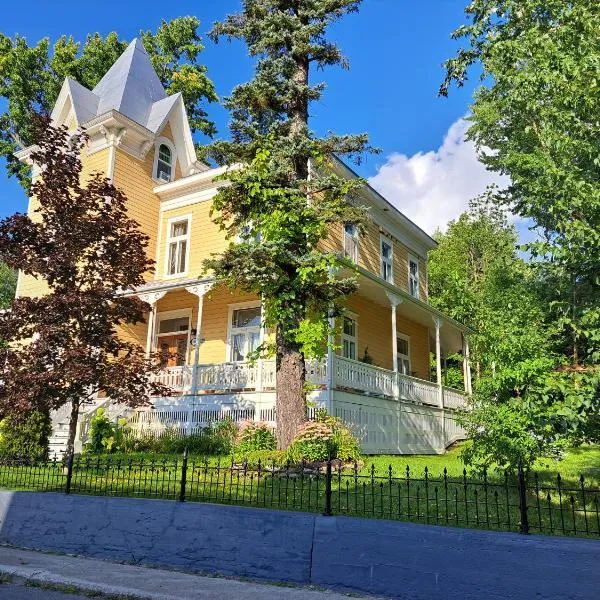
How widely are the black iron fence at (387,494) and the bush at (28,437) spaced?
2.43 metres

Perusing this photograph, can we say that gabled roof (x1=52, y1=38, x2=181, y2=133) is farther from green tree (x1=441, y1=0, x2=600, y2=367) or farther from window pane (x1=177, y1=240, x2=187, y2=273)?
green tree (x1=441, y1=0, x2=600, y2=367)

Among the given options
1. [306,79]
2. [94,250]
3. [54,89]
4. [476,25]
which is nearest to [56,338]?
[94,250]

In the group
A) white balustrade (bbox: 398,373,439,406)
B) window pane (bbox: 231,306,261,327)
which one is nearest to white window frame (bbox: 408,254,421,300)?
white balustrade (bbox: 398,373,439,406)

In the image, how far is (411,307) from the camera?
2042cm

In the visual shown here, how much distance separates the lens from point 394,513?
289 inches

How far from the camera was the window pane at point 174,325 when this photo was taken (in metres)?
20.9

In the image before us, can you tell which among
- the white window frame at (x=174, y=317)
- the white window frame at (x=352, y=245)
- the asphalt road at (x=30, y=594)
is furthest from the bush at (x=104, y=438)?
the white window frame at (x=352, y=245)

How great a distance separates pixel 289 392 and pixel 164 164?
50.4 feet

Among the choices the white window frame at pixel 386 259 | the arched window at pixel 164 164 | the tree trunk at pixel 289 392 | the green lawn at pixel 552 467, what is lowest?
the green lawn at pixel 552 467

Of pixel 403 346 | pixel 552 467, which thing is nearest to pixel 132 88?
pixel 403 346

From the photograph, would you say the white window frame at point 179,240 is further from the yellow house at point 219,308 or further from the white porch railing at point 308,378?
the white porch railing at point 308,378

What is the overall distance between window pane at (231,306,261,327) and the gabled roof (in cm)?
903

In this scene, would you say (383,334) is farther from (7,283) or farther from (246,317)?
(7,283)

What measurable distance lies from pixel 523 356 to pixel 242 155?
7.69 m
